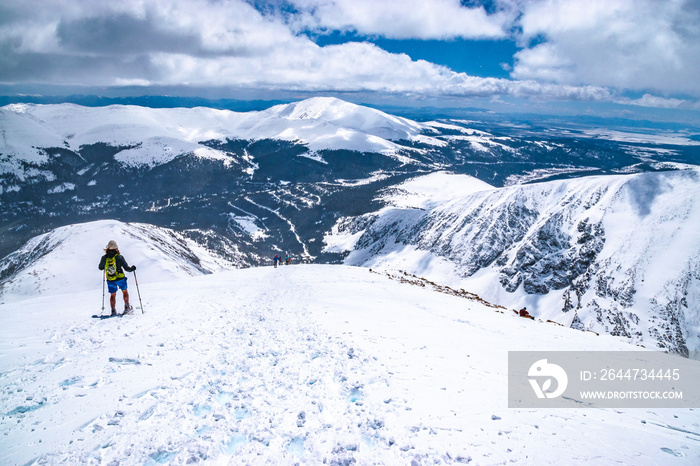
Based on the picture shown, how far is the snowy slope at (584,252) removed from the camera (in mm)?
65312

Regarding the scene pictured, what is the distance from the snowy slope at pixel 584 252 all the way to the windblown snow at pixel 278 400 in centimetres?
7231

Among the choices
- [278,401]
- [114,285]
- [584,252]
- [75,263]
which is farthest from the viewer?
[584,252]

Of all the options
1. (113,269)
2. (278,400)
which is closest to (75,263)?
(113,269)

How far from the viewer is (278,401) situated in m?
8.39

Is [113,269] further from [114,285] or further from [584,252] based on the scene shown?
[584,252]

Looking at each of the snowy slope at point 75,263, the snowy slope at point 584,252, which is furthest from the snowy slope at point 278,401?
the snowy slope at point 584,252

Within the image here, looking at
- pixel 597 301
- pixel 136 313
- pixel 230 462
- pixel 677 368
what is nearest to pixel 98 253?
pixel 136 313

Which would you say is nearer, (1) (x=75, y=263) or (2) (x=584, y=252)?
(1) (x=75, y=263)

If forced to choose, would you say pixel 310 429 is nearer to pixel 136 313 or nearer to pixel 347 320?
pixel 347 320

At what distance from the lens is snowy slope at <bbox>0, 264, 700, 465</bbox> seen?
259 inches

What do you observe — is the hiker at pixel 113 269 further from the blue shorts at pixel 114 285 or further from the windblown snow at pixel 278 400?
the windblown snow at pixel 278 400

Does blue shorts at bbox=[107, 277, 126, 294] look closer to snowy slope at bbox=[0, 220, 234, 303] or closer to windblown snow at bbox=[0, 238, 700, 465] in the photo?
windblown snow at bbox=[0, 238, 700, 465]

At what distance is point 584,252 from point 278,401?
100741 millimetres

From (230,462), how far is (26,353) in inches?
357
